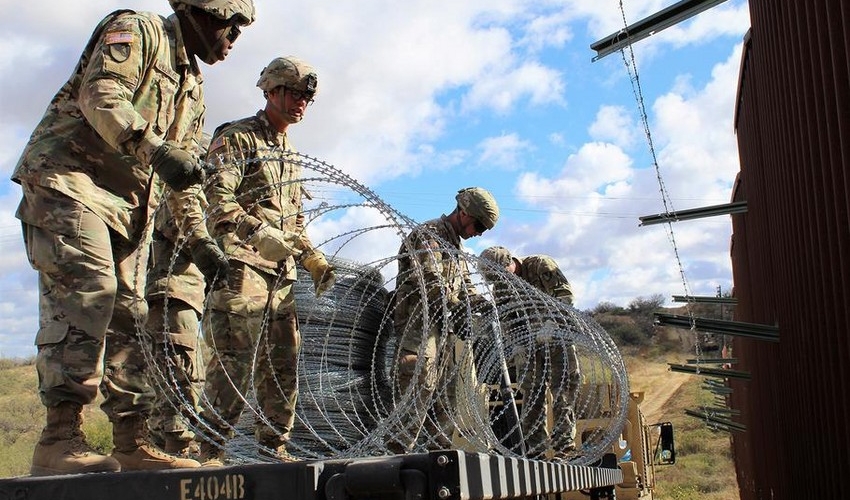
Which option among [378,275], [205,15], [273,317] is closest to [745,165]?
[378,275]

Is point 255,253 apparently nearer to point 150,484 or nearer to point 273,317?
point 273,317

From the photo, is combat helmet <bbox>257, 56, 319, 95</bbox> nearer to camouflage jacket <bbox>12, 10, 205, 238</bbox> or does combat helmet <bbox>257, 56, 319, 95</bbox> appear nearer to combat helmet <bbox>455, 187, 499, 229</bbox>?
camouflage jacket <bbox>12, 10, 205, 238</bbox>

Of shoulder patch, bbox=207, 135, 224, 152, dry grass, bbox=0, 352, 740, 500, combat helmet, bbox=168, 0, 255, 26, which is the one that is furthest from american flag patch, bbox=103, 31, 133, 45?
dry grass, bbox=0, 352, 740, 500

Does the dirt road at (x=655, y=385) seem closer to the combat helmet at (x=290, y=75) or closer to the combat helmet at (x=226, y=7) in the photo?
the combat helmet at (x=290, y=75)

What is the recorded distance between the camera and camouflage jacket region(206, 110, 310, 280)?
4887 mm

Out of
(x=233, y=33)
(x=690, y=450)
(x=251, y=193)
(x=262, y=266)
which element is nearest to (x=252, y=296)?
(x=262, y=266)

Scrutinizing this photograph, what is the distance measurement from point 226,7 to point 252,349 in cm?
178

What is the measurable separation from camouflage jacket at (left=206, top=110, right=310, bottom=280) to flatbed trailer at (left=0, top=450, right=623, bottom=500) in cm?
249

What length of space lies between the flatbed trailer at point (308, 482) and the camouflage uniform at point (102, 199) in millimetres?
903

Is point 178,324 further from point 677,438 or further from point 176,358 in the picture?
point 677,438

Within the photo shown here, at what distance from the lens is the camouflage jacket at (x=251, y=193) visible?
489 centimetres

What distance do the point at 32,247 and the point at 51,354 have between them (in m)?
0.44

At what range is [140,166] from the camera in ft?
12.6

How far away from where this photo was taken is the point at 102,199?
3598 millimetres
